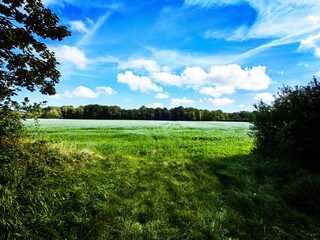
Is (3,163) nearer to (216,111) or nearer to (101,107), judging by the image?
(101,107)

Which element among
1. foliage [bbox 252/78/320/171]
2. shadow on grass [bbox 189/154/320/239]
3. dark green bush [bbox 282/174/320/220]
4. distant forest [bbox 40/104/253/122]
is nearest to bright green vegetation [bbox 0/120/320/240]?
shadow on grass [bbox 189/154/320/239]

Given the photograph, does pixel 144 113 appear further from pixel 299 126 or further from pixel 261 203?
pixel 261 203

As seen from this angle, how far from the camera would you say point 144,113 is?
112m

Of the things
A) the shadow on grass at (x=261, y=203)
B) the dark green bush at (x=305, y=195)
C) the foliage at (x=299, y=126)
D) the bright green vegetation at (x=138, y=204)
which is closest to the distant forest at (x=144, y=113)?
the foliage at (x=299, y=126)

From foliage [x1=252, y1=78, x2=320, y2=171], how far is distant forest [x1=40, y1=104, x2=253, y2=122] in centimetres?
9031

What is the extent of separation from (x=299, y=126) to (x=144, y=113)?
337 ft

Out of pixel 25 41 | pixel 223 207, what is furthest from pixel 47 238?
pixel 25 41

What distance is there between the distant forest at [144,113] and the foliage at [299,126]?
296ft

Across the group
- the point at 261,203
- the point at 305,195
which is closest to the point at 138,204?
the point at 261,203

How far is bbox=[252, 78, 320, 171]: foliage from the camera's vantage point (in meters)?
10.0

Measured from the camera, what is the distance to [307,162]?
10.1 metres

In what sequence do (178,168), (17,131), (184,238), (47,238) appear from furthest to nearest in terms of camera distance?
(178,168)
(17,131)
(184,238)
(47,238)

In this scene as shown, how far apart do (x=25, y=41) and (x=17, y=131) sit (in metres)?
2.89

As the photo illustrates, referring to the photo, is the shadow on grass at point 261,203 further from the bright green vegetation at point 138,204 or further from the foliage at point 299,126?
the foliage at point 299,126
